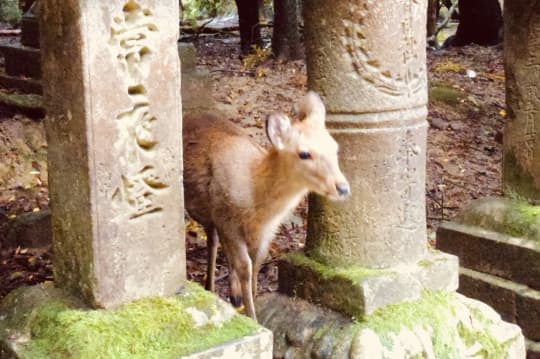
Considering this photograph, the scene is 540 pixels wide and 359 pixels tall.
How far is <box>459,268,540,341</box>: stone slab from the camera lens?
17.0 feet

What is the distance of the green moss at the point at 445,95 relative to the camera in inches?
393

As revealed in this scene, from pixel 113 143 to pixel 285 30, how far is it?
7891mm

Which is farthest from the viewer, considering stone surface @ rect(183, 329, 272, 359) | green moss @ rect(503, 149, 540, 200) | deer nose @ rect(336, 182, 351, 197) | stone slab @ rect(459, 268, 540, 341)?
green moss @ rect(503, 149, 540, 200)

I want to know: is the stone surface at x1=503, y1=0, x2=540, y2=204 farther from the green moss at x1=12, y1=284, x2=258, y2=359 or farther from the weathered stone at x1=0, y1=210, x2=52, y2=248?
the weathered stone at x1=0, y1=210, x2=52, y2=248

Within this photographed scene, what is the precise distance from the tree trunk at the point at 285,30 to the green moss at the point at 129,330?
25.4ft

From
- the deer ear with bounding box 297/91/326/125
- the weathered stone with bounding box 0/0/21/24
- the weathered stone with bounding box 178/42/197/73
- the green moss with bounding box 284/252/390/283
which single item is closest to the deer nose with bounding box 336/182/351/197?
the deer ear with bounding box 297/91/326/125

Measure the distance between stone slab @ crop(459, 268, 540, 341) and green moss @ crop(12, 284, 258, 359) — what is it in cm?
→ 243

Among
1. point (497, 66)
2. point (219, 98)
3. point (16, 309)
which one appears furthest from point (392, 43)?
point (497, 66)

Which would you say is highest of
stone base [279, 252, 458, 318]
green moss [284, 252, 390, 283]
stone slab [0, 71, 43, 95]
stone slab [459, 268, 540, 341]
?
stone slab [0, 71, 43, 95]

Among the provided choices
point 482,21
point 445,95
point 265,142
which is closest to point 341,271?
point 265,142

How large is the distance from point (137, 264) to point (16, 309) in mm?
591

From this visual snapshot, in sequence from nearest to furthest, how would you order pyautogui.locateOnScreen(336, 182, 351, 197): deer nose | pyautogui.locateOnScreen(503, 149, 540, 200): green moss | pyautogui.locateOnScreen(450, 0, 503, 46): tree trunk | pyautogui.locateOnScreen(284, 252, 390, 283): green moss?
pyautogui.locateOnScreen(336, 182, 351, 197): deer nose
pyautogui.locateOnScreen(284, 252, 390, 283): green moss
pyautogui.locateOnScreen(503, 149, 540, 200): green moss
pyautogui.locateOnScreen(450, 0, 503, 46): tree trunk

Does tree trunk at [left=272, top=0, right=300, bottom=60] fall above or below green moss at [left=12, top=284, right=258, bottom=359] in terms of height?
above

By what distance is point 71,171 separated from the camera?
3.22m
